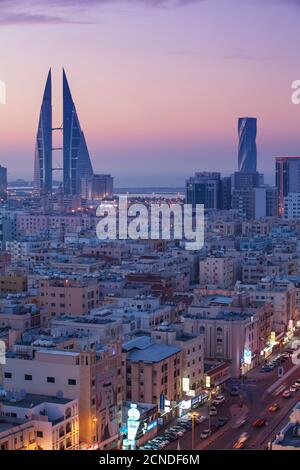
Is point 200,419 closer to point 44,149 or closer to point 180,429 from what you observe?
point 180,429

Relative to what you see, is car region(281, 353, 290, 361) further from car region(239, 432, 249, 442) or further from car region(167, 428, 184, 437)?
car region(167, 428, 184, 437)

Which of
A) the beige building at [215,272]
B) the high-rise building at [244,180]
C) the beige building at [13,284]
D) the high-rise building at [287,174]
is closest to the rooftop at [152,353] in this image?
the beige building at [13,284]

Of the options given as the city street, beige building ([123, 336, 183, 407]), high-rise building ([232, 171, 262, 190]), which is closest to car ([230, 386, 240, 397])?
the city street

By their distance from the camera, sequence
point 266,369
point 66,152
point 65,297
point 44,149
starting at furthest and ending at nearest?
point 44,149
point 66,152
point 65,297
point 266,369

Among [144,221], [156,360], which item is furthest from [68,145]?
[156,360]

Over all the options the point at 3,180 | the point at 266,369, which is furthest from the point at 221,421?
the point at 3,180

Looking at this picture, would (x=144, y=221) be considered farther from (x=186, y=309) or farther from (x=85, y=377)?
(x=85, y=377)

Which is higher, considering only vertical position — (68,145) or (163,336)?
Answer: (68,145)
